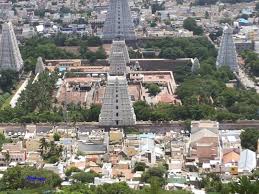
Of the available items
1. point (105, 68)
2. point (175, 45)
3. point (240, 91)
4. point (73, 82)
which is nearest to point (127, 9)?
point (175, 45)

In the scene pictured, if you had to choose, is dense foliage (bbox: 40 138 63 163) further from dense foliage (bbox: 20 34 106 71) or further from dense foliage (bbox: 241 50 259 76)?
dense foliage (bbox: 241 50 259 76)

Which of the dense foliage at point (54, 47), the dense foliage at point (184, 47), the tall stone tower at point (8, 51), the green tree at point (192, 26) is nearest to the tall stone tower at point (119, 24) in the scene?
the dense foliage at point (54, 47)

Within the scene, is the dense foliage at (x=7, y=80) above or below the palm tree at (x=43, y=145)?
below

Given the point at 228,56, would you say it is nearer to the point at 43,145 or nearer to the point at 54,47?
the point at 54,47

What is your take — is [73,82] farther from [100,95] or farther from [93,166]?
[93,166]

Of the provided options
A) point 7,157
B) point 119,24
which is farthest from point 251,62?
point 7,157

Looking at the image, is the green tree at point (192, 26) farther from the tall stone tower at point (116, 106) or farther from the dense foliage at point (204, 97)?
the tall stone tower at point (116, 106)

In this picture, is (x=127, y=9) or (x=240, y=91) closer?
(x=240, y=91)
